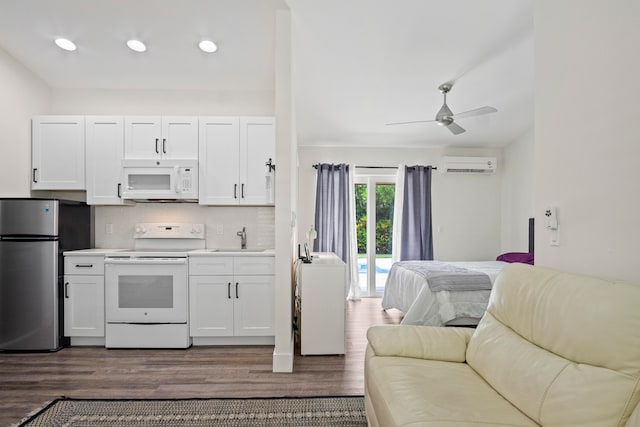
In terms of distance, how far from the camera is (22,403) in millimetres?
2277

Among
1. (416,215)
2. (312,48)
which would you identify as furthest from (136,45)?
(416,215)

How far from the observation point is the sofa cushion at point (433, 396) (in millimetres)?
1240

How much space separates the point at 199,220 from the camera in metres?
3.90

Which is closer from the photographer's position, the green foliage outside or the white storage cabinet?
the white storage cabinet

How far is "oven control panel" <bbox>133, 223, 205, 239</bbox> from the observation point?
12.5 ft

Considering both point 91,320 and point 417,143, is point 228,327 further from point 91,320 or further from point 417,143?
point 417,143

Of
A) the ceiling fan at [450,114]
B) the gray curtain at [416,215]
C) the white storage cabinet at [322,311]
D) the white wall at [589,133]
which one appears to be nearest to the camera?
the white wall at [589,133]

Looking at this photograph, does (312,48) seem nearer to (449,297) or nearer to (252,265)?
(252,265)

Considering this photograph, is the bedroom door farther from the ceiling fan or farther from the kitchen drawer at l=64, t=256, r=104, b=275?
the kitchen drawer at l=64, t=256, r=104, b=275

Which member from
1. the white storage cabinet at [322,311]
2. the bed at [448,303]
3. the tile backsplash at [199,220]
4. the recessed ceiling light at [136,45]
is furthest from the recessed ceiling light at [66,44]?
the bed at [448,303]

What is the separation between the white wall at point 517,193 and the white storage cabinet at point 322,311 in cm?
355

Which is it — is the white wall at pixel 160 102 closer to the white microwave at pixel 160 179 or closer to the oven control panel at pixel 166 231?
the white microwave at pixel 160 179

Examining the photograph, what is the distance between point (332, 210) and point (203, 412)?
12.1 ft

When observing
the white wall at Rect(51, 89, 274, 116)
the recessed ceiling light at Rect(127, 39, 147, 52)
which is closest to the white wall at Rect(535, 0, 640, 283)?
the white wall at Rect(51, 89, 274, 116)
